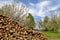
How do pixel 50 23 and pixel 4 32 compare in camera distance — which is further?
pixel 50 23

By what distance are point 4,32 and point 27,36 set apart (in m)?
0.82

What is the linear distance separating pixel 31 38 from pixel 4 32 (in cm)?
97

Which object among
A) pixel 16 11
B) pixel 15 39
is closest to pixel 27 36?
pixel 15 39

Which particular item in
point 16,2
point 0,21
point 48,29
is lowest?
point 48,29

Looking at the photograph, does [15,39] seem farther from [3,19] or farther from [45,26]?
[45,26]

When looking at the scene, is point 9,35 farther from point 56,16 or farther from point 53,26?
point 53,26

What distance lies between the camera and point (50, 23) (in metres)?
72.2

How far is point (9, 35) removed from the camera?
6102 mm

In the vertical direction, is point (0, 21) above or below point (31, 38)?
above

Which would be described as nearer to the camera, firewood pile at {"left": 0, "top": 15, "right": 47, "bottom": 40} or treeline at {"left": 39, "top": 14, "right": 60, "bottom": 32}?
firewood pile at {"left": 0, "top": 15, "right": 47, "bottom": 40}

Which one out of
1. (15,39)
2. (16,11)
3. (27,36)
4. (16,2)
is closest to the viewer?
(15,39)

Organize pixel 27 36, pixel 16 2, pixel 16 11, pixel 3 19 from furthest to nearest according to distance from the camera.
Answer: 1. pixel 16 2
2. pixel 16 11
3. pixel 3 19
4. pixel 27 36

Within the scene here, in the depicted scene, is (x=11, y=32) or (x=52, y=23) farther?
(x=52, y=23)

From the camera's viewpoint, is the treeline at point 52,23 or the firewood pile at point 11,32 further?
the treeline at point 52,23
